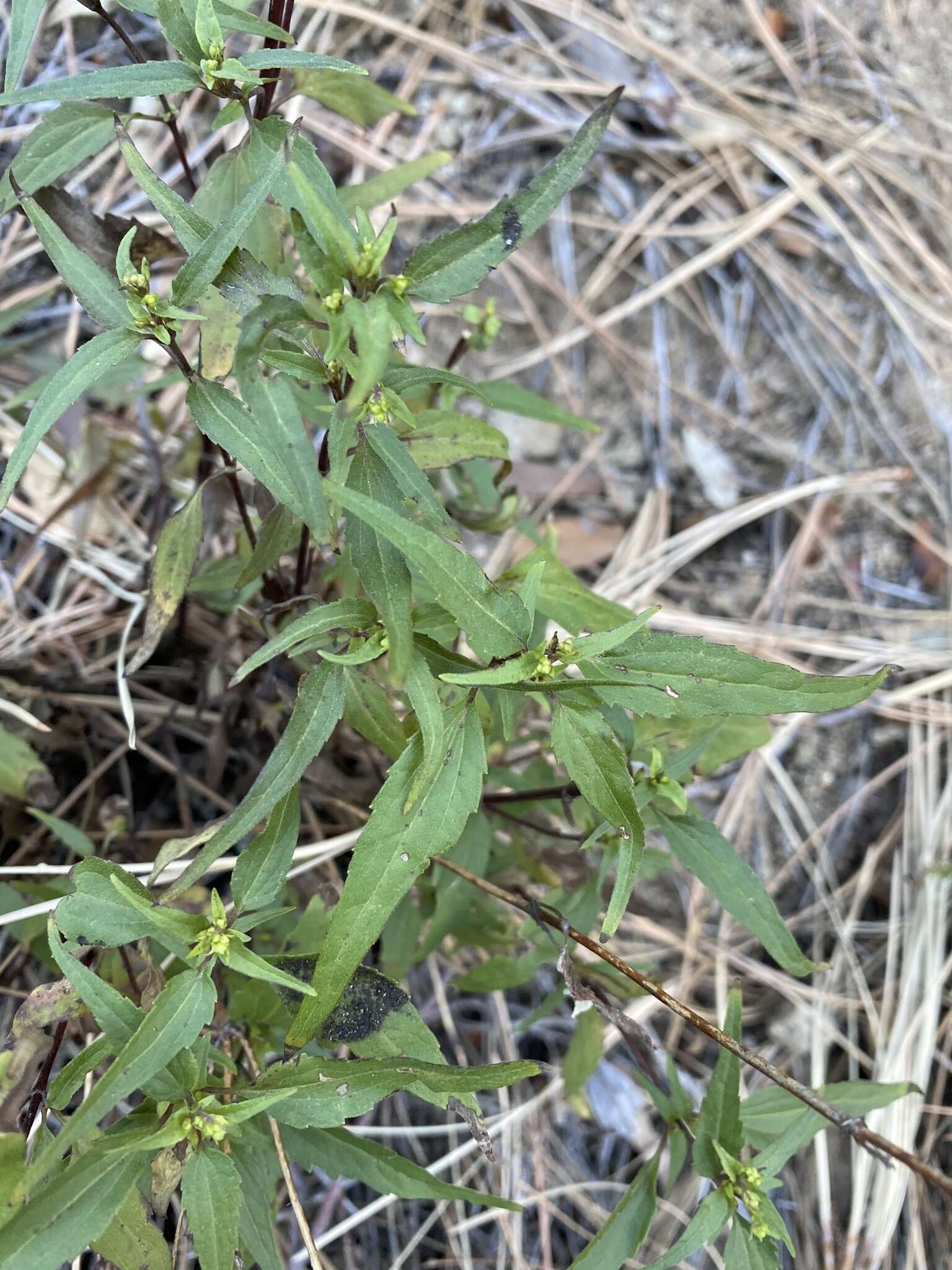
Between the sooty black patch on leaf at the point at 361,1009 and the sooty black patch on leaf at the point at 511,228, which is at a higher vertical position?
the sooty black patch on leaf at the point at 511,228

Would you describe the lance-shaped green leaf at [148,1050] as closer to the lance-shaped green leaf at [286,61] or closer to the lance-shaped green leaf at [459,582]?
the lance-shaped green leaf at [459,582]

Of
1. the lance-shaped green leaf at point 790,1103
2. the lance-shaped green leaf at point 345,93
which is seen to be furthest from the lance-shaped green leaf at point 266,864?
the lance-shaped green leaf at point 345,93

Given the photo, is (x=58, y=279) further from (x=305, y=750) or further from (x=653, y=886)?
(x=653, y=886)

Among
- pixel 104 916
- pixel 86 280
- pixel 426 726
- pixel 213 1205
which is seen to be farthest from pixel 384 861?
pixel 86 280

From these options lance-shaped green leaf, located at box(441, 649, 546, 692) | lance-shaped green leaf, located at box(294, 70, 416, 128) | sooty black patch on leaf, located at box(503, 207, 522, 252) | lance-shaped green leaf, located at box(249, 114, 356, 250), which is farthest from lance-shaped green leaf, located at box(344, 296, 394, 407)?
lance-shaped green leaf, located at box(294, 70, 416, 128)

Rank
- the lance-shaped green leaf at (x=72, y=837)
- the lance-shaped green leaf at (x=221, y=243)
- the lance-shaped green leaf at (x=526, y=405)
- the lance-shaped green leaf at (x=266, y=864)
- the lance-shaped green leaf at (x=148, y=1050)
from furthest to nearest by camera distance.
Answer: the lance-shaped green leaf at (x=526, y=405), the lance-shaped green leaf at (x=72, y=837), the lance-shaped green leaf at (x=266, y=864), the lance-shaped green leaf at (x=221, y=243), the lance-shaped green leaf at (x=148, y=1050)

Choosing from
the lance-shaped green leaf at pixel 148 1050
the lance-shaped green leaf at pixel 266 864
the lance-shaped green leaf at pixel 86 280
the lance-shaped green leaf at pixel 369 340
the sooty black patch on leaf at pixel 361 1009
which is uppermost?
the lance-shaped green leaf at pixel 369 340

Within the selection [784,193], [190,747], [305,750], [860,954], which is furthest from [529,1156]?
[784,193]
